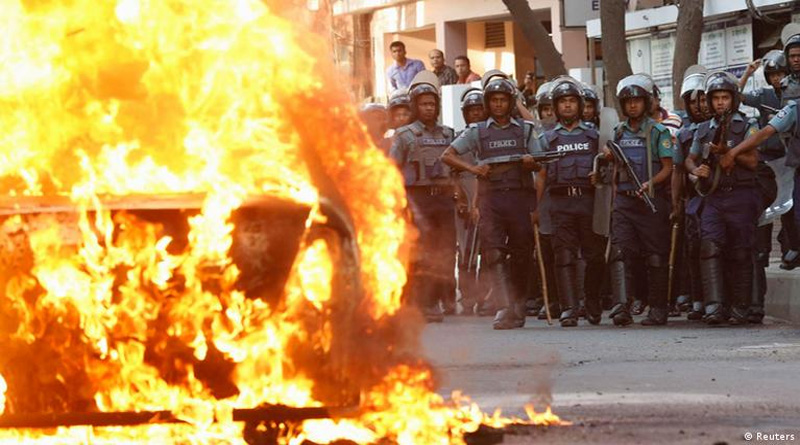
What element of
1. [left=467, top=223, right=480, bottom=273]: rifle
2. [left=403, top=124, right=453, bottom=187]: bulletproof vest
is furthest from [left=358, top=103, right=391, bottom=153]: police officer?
[left=467, top=223, right=480, bottom=273]: rifle

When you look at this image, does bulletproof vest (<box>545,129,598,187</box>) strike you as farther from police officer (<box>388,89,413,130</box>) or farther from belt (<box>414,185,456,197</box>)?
police officer (<box>388,89,413,130</box>)

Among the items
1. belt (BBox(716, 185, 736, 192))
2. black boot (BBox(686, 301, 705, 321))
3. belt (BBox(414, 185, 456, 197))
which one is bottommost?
black boot (BBox(686, 301, 705, 321))

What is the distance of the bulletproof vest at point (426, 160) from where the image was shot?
1404cm

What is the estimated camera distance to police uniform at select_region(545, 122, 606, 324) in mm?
13367

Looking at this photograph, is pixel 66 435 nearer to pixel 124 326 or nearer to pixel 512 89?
pixel 124 326

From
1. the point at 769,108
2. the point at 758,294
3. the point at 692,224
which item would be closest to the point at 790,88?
the point at 769,108

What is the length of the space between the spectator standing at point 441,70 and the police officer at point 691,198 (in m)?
9.73

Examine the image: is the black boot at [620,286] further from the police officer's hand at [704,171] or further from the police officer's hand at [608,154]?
the police officer's hand at [704,171]

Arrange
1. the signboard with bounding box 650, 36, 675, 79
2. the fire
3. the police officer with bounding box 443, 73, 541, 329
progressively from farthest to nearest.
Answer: the signboard with bounding box 650, 36, 675, 79 → the police officer with bounding box 443, 73, 541, 329 → the fire

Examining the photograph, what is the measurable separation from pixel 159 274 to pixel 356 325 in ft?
2.38

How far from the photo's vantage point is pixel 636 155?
1315 cm

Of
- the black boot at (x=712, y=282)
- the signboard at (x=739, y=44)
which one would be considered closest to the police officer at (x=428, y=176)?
the black boot at (x=712, y=282)

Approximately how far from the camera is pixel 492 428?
21.7ft

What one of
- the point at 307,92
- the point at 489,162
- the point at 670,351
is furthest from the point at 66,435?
the point at 489,162
